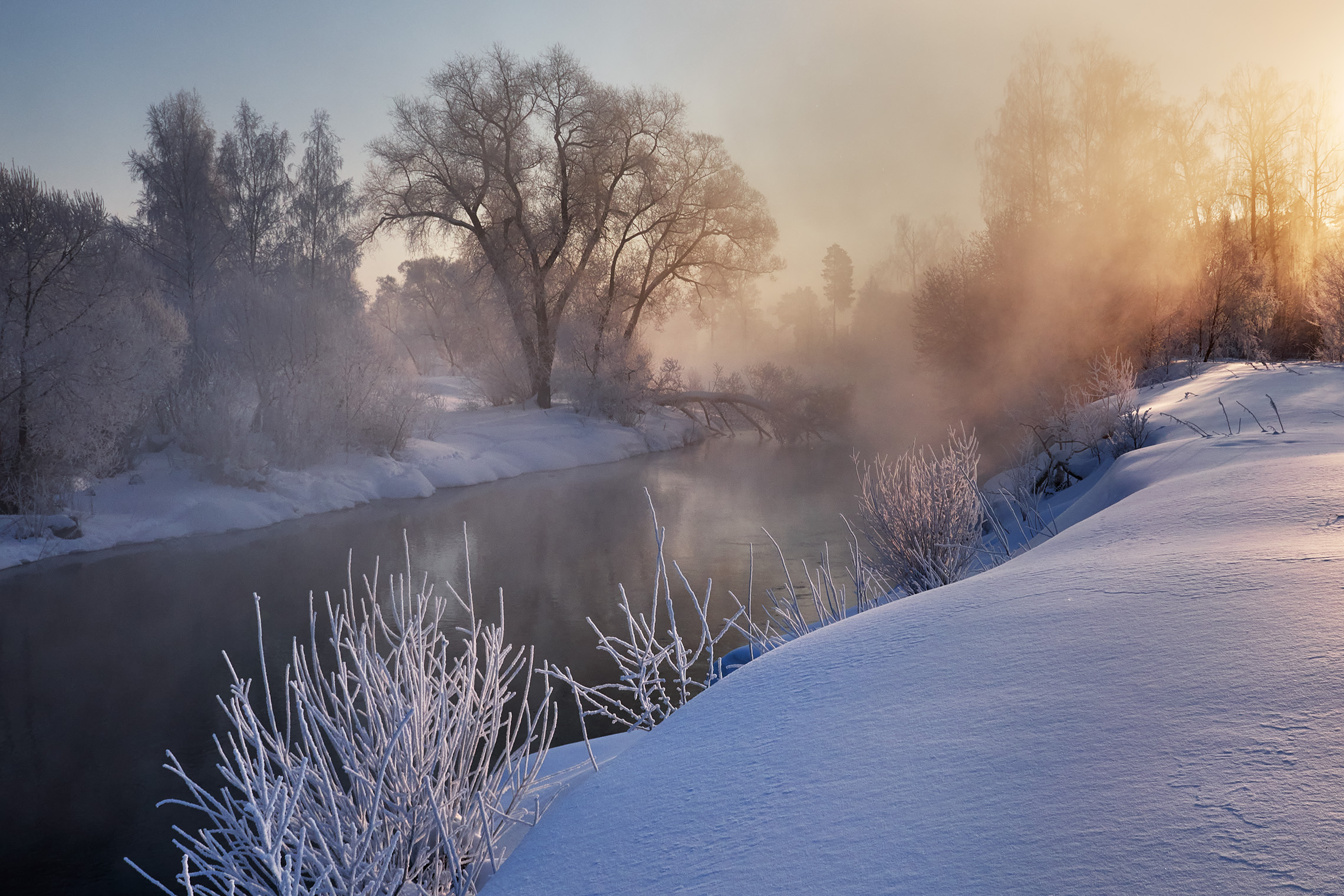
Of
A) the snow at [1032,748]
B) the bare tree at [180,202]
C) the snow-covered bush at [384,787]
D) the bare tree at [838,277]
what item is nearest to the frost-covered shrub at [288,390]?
the bare tree at [180,202]

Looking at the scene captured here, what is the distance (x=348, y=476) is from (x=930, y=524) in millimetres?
13236

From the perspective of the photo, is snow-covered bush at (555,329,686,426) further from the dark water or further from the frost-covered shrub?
the dark water

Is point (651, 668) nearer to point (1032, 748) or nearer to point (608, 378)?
point (1032, 748)

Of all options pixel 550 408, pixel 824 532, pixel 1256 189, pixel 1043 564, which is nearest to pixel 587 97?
pixel 550 408

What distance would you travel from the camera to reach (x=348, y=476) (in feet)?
52.0

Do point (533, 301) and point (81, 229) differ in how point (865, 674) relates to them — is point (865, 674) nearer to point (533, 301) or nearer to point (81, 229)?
point (81, 229)

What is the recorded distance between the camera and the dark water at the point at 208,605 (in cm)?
491

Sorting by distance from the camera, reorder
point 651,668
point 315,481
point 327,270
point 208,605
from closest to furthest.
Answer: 1. point 651,668
2. point 208,605
3. point 315,481
4. point 327,270

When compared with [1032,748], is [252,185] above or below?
above

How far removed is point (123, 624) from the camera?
27.2 feet

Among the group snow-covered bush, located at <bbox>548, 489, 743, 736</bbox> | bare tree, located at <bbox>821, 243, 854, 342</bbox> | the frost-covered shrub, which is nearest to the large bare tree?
the frost-covered shrub

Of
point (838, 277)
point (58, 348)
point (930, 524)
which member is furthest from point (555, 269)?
point (838, 277)

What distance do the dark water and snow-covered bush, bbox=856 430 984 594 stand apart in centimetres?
275

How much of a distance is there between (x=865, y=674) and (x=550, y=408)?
22914 millimetres
